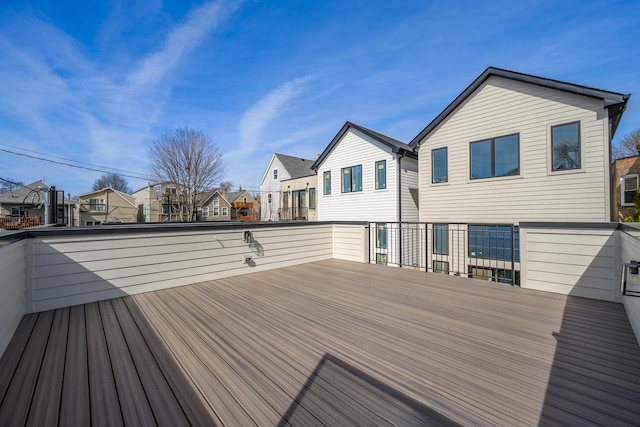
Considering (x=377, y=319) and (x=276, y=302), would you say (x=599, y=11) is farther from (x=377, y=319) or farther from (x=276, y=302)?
(x=276, y=302)

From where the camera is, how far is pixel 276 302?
10.7 feet

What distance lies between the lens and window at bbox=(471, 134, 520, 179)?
676 centimetres

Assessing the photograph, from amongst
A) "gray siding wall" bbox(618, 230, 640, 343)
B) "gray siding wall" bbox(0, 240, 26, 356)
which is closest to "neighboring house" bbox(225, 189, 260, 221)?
"gray siding wall" bbox(0, 240, 26, 356)

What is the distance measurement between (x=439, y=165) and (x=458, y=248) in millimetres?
3284

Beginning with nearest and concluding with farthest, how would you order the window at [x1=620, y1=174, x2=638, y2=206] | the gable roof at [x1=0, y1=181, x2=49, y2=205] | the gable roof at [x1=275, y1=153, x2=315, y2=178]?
the window at [x1=620, y1=174, x2=638, y2=206] → the gable roof at [x1=275, y1=153, x2=315, y2=178] → the gable roof at [x1=0, y1=181, x2=49, y2=205]

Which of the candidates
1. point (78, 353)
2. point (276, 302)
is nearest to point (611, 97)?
point (276, 302)

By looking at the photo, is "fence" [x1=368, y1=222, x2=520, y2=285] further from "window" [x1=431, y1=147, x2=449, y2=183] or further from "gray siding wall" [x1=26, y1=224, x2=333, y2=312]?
"gray siding wall" [x1=26, y1=224, x2=333, y2=312]

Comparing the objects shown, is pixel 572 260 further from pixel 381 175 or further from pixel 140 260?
pixel 381 175

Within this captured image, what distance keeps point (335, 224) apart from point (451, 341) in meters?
4.27

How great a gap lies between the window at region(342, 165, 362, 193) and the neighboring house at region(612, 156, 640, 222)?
10.6 metres

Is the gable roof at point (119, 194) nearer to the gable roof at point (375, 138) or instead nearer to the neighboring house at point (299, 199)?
the neighboring house at point (299, 199)

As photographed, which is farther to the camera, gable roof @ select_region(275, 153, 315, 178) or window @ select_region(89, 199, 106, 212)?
window @ select_region(89, 199, 106, 212)

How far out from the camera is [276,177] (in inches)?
846

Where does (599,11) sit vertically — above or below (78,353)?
above
